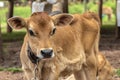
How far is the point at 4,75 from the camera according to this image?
1002 cm

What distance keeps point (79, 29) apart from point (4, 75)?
285cm

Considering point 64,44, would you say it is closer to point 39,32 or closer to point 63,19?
point 63,19

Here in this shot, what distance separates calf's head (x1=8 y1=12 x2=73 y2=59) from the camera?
19.3 ft

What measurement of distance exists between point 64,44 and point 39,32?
1256 millimetres

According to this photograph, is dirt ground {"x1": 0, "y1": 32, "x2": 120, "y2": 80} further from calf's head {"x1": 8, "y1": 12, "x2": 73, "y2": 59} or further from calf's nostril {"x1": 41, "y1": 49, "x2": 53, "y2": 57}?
calf's nostril {"x1": 41, "y1": 49, "x2": 53, "y2": 57}

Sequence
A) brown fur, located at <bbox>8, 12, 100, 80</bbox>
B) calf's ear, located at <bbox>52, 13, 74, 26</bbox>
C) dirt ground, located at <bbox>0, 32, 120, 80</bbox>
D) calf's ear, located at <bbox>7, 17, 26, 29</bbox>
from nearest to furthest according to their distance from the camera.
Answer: brown fur, located at <bbox>8, 12, 100, 80</bbox> → calf's ear, located at <bbox>7, 17, 26, 29</bbox> → calf's ear, located at <bbox>52, 13, 74, 26</bbox> → dirt ground, located at <bbox>0, 32, 120, 80</bbox>

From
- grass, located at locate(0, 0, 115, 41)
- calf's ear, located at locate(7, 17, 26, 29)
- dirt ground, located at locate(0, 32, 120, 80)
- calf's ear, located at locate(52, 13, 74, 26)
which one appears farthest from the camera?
grass, located at locate(0, 0, 115, 41)

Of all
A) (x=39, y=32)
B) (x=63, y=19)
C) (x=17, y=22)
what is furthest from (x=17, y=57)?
(x=39, y=32)

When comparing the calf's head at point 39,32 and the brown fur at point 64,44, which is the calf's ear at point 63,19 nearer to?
the brown fur at point 64,44

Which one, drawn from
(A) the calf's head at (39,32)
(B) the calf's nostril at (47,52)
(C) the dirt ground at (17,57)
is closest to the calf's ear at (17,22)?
(A) the calf's head at (39,32)

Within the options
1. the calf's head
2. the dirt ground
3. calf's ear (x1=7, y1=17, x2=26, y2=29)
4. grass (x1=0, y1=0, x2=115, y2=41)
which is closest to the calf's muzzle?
the calf's head

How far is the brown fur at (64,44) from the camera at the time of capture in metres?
6.11

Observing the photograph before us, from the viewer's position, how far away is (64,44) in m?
7.25

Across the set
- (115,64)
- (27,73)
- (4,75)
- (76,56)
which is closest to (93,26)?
(76,56)
